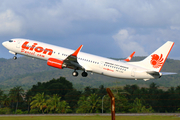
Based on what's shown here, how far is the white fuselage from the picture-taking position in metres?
53.5

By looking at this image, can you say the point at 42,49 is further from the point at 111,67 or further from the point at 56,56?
the point at 111,67

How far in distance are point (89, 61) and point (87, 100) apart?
4807 cm

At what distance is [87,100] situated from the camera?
101812 mm

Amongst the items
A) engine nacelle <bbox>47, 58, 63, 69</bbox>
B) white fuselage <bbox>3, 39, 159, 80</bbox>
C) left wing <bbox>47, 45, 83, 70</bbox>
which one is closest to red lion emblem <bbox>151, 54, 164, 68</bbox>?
white fuselage <bbox>3, 39, 159, 80</bbox>

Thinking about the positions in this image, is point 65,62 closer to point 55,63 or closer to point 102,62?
point 55,63

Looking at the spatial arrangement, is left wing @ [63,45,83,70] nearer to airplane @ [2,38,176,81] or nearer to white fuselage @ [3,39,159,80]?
airplane @ [2,38,176,81]

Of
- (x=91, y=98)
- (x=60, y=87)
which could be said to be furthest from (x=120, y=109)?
(x=60, y=87)

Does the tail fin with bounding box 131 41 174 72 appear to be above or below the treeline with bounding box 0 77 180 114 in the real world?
above

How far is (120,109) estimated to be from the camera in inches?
3947

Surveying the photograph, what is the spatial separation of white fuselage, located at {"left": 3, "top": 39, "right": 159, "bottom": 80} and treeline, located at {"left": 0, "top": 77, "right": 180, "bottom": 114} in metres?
15.0

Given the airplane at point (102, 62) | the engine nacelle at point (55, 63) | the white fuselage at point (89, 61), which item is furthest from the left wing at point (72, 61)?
the engine nacelle at point (55, 63)

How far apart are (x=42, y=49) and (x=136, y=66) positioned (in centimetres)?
1880

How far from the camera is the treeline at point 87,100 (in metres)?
98.8

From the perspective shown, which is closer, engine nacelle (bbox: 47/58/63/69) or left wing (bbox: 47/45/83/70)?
left wing (bbox: 47/45/83/70)
